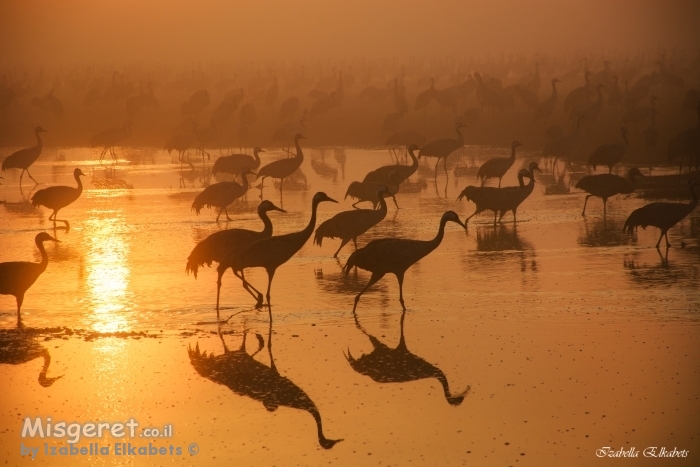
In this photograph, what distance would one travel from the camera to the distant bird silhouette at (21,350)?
9.91 meters

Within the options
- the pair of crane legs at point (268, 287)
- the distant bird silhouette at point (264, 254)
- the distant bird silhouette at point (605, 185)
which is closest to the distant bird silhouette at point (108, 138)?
the distant bird silhouette at point (605, 185)

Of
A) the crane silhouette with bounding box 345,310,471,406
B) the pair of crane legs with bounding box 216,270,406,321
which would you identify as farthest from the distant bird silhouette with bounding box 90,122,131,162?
the crane silhouette with bounding box 345,310,471,406

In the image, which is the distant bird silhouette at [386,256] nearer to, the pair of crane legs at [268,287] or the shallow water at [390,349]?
the pair of crane legs at [268,287]

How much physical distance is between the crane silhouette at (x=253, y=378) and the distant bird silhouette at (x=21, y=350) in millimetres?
1425

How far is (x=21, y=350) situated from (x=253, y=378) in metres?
2.69

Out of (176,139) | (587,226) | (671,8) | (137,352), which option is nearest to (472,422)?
(137,352)

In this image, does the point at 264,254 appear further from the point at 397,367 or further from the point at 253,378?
the point at 397,367

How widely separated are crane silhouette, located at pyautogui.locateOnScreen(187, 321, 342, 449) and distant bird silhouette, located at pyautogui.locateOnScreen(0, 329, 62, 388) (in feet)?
4.68

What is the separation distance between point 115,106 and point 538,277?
128ft

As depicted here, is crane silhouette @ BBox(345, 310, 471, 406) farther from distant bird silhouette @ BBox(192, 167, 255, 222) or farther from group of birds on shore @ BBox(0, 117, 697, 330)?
distant bird silhouette @ BBox(192, 167, 255, 222)

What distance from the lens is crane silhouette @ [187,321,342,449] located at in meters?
8.68

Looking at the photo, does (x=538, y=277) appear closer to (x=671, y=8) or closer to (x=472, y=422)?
(x=472, y=422)

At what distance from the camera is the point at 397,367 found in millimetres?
9594

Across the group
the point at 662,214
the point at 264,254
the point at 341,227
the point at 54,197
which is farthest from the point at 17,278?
the point at 662,214
